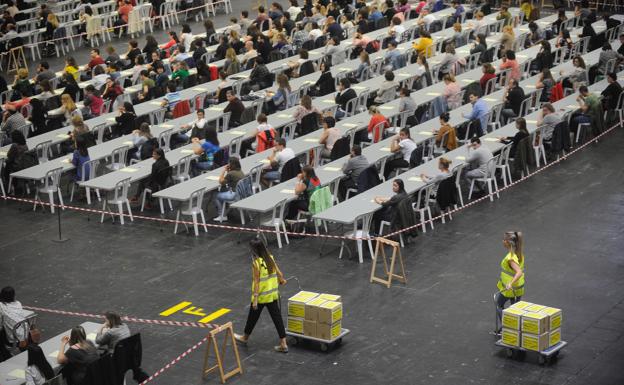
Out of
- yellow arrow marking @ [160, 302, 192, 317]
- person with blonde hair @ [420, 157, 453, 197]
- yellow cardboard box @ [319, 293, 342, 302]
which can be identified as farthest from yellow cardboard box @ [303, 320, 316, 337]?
person with blonde hair @ [420, 157, 453, 197]

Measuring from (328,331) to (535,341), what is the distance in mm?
2661

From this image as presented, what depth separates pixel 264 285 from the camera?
1587 centimetres

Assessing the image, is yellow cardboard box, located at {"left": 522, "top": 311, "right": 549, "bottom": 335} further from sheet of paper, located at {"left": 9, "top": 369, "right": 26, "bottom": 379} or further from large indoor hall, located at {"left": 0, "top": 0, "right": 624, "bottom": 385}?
sheet of paper, located at {"left": 9, "top": 369, "right": 26, "bottom": 379}

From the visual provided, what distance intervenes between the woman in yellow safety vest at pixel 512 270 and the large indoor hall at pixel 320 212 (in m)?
0.04

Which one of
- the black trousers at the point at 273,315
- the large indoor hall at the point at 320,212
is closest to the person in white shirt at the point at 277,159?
the large indoor hall at the point at 320,212

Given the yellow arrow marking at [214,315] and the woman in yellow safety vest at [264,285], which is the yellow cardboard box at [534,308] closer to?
the woman in yellow safety vest at [264,285]

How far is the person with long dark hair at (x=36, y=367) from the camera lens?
548 inches

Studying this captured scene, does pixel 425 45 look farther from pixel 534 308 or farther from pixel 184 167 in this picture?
pixel 534 308

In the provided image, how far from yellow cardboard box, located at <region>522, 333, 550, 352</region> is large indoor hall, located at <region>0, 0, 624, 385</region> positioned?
0.02 m

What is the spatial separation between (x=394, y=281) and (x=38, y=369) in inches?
249

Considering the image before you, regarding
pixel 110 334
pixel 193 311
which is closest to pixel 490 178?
pixel 193 311

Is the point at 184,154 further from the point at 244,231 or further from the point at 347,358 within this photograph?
the point at 347,358

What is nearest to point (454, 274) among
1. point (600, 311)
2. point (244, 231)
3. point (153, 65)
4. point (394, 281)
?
point (394, 281)

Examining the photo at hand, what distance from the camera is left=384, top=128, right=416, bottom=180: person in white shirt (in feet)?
73.7
